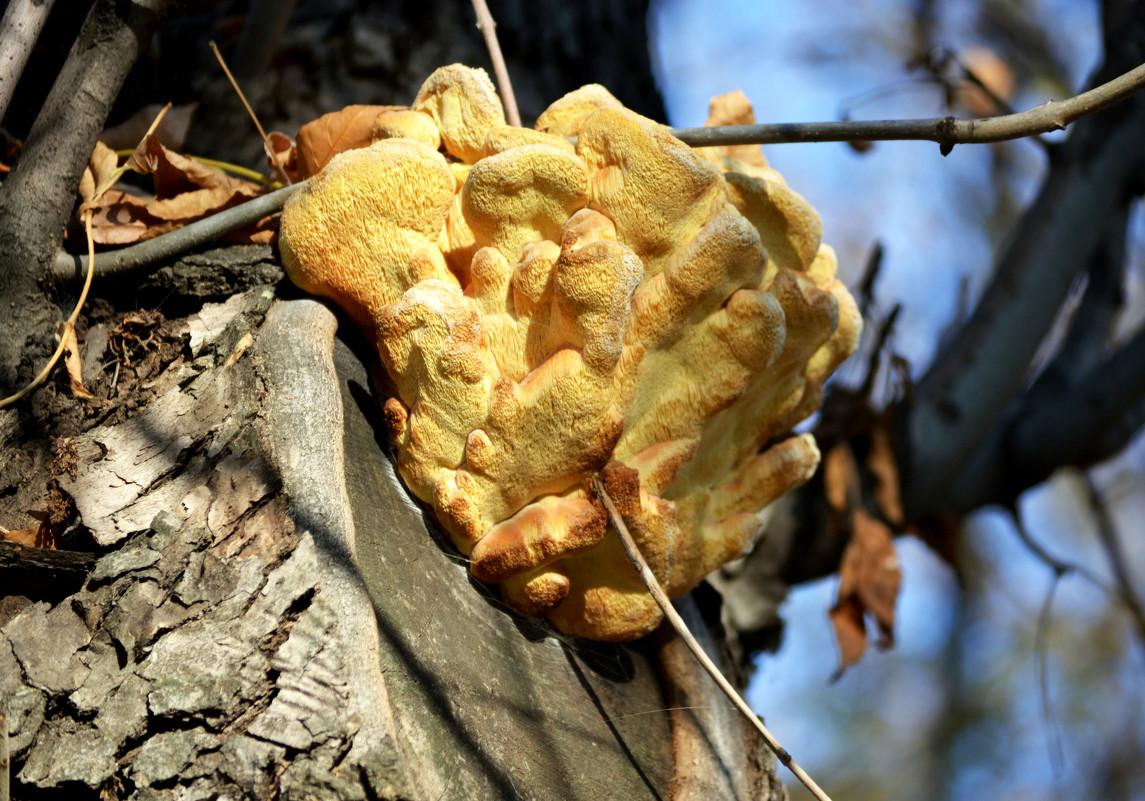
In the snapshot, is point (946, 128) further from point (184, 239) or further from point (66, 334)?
point (66, 334)

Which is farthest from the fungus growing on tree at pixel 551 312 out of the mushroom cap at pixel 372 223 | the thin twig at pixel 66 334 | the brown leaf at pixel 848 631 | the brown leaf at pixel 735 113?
the brown leaf at pixel 848 631

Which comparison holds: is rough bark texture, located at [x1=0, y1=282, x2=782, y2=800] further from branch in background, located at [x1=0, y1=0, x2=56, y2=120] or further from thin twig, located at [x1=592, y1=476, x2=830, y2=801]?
branch in background, located at [x1=0, y1=0, x2=56, y2=120]

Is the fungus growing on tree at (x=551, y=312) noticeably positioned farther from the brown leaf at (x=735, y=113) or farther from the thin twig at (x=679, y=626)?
the brown leaf at (x=735, y=113)

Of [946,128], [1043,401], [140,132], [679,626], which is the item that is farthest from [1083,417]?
[140,132]

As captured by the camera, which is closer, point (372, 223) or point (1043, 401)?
point (372, 223)

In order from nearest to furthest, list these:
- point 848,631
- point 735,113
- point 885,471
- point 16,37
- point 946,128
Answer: point 946,128 → point 16,37 → point 735,113 → point 848,631 → point 885,471

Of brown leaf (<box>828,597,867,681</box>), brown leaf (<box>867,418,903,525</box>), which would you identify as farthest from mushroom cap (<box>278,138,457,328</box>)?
brown leaf (<box>867,418,903,525</box>)

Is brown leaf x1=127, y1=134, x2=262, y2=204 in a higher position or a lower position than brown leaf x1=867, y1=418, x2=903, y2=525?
higher
